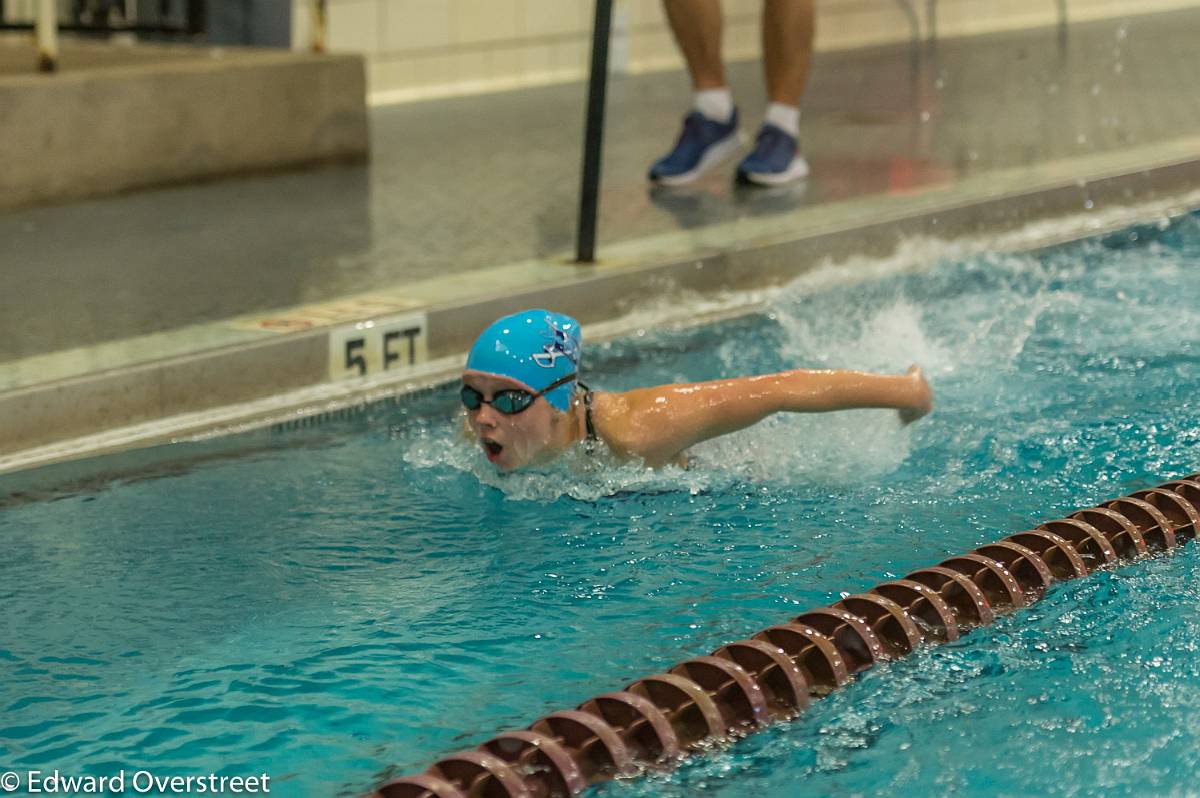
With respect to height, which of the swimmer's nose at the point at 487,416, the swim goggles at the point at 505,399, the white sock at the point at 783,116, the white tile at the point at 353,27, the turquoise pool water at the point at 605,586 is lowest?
the turquoise pool water at the point at 605,586

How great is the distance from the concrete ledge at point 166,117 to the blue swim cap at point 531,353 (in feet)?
9.92

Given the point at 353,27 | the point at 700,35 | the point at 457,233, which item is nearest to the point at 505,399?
the point at 457,233

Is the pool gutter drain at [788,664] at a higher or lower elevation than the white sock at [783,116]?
lower

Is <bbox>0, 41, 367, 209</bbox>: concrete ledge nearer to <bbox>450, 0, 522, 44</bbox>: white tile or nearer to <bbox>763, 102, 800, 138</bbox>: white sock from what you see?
<bbox>763, 102, 800, 138</bbox>: white sock

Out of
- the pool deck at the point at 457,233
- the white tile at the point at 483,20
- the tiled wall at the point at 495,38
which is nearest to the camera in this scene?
the pool deck at the point at 457,233

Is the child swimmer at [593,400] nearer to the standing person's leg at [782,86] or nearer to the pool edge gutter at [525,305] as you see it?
the pool edge gutter at [525,305]

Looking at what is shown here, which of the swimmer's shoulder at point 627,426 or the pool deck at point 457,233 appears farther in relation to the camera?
the pool deck at point 457,233

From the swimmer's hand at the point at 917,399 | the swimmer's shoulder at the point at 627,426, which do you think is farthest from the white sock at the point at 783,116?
the swimmer's shoulder at the point at 627,426

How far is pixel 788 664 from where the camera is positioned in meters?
2.65

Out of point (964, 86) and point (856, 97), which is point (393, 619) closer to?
point (856, 97)

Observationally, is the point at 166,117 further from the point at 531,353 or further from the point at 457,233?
the point at 531,353

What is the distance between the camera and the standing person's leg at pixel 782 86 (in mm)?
6137

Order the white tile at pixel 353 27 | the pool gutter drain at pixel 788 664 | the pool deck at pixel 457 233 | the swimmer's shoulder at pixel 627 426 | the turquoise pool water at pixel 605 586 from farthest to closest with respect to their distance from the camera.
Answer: the white tile at pixel 353 27
the pool deck at pixel 457 233
the swimmer's shoulder at pixel 627 426
the turquoise pool water at pixel 605 586
the pool gutter drain at pixel 788 664

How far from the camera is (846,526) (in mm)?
3486
